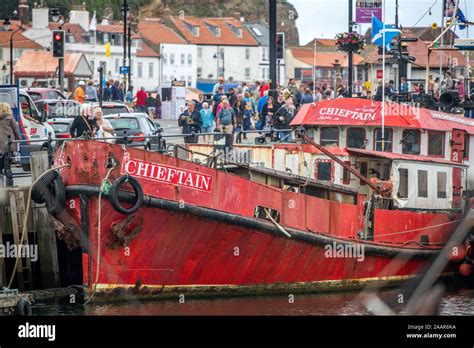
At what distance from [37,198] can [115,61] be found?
76.0 metres

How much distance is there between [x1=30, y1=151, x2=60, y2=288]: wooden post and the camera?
23.0m

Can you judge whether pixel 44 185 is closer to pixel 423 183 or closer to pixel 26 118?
pixel 423 183

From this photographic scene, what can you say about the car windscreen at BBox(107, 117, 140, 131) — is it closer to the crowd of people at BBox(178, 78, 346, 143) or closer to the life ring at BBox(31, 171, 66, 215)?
the crowd of people at BBox(178, 78, 346, 143)

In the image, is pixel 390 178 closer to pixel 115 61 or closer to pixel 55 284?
pixel 55 284

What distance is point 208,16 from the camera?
452 feet

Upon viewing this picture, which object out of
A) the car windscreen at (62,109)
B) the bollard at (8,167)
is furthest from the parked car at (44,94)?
the bollard at (8,167)

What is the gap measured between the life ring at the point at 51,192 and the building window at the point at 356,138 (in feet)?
22.0

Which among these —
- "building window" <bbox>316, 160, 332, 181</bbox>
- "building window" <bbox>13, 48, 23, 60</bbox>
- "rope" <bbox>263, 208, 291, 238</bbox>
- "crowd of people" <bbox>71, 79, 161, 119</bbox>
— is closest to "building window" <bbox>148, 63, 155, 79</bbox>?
"building window" <bbox>13, 48, 23, 60</bbox>

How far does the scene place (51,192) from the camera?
70.6ft

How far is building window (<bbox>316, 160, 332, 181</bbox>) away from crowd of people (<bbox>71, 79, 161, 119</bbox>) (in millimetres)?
18255

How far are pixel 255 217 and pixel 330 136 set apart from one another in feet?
12.2

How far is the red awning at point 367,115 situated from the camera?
1001 inches

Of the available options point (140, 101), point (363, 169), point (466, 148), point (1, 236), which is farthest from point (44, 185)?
point (140, 101)
